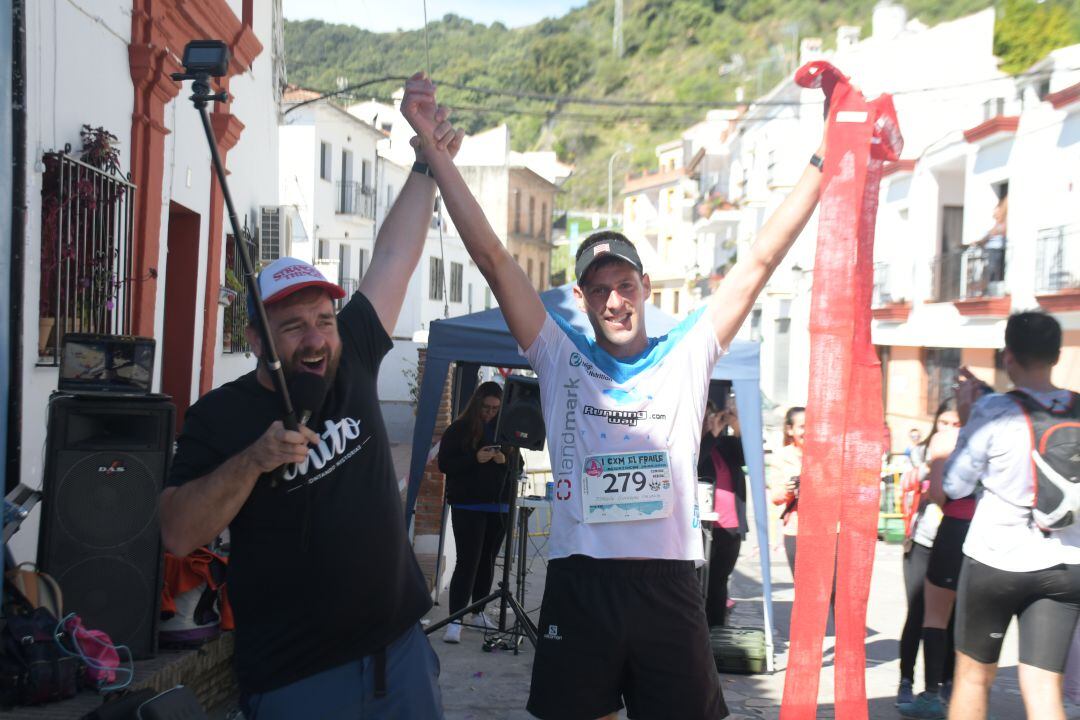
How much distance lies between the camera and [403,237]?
3250 millimetres

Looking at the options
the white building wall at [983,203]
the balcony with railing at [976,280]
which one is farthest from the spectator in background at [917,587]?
the balcony with railing at [976,280]

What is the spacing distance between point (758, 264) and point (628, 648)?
119 centimetres

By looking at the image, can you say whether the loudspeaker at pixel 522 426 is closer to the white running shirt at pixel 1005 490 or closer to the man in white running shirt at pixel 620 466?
the white running shirt at pixel 1005 490

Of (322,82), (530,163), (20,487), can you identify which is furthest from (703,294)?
(20,487)

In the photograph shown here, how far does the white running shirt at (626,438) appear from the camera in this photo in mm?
3076

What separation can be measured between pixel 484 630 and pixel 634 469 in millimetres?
5211

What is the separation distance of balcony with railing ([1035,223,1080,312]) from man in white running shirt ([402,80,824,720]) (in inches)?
638

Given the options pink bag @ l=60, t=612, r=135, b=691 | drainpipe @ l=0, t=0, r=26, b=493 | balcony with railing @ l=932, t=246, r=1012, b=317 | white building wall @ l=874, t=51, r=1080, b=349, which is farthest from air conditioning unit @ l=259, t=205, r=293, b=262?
balcony with railing @ l=932, t=246, r=1012, b=317

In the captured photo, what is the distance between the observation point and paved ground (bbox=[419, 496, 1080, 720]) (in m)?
6.30

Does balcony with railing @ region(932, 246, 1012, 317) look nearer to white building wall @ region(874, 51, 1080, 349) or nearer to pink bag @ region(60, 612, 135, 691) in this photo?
white building wall @ region(874, 51, 1080, 349)

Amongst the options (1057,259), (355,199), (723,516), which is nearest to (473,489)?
(723,516)

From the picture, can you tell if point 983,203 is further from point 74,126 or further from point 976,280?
point 74,126

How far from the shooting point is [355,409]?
2777 mm

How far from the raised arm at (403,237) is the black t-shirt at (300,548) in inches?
20.8
